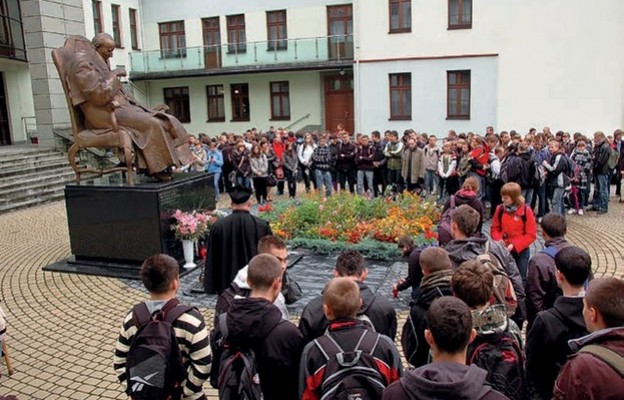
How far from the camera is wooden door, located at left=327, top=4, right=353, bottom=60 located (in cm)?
2508

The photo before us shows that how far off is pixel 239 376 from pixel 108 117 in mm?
6746

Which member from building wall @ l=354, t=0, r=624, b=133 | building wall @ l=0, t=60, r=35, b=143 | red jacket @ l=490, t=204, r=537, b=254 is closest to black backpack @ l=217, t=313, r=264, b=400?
red jacket @ l=490, t=204, r=537, b=254

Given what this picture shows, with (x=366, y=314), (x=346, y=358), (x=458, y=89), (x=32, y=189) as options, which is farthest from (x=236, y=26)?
(x=346, y=358)

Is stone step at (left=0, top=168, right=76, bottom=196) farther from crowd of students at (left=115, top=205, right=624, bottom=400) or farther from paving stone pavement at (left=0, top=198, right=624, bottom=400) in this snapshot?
crowd of students at (left=115, top=205, right=624, bottom=400)

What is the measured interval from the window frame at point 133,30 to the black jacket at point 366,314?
29289 mm

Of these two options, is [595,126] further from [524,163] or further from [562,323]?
[562,323]

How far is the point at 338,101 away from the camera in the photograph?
26938 millimetres

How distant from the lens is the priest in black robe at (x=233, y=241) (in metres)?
6.11

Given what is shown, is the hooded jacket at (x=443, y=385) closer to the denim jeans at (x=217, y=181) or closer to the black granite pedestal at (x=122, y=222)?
the black granite pedestal at (x=122, y=222)

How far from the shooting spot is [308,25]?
88.2 feet

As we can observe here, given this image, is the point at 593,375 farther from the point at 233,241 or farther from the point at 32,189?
the point at 32,189

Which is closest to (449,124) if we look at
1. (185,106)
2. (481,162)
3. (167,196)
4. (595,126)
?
(595,126)

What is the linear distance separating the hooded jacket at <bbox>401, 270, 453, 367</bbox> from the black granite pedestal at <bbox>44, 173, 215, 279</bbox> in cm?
562

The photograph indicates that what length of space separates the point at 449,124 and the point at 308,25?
8.77m
